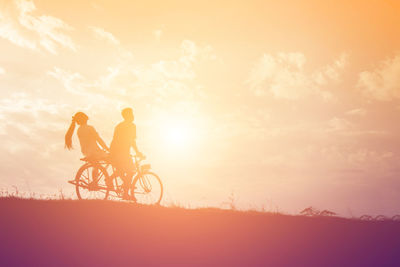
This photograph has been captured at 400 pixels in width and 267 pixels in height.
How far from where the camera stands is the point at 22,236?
9289mm

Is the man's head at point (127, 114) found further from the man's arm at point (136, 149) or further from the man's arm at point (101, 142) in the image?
the man's arm at point (101, 142)

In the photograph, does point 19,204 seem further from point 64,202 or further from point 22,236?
point 22,236

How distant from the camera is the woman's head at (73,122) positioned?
1255 centimetres

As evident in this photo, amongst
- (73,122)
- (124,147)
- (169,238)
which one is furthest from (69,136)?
(169,238)

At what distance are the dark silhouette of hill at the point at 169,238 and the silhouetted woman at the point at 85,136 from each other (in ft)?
5.39

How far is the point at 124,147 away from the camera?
522 inches

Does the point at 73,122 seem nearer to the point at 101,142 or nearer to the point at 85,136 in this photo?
the point at 85,136

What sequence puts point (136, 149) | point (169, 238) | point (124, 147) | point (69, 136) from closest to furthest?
point (169, 238) < point (69, 136) < point (124, 147) < point (136, 149)

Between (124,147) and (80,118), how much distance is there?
5.33 ft

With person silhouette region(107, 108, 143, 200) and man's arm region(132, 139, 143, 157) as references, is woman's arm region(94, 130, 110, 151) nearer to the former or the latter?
person silhouette region(107, 108, 143, 200)

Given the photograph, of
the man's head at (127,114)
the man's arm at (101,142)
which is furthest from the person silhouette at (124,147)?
the man's arm at (101,142)

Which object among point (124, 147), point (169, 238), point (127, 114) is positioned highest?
point (127, 114)

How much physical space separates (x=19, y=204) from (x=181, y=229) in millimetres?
4507

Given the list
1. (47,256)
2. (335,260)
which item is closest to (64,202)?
(47,256)
